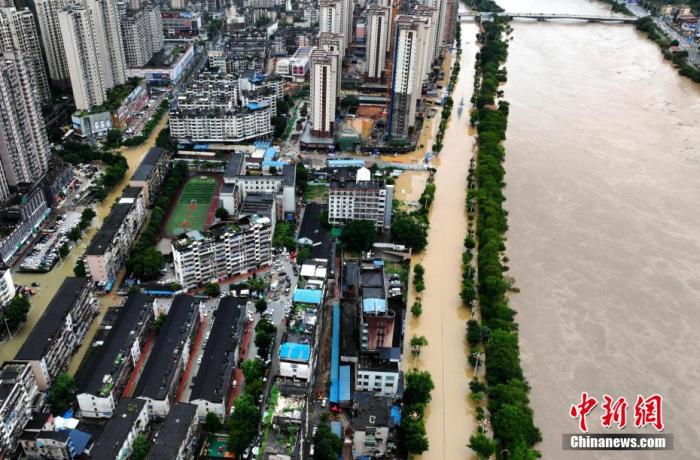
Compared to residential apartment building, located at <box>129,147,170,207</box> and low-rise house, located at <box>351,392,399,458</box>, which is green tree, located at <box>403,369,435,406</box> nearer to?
low-rise house, located at <box>351,392,399,458</box>

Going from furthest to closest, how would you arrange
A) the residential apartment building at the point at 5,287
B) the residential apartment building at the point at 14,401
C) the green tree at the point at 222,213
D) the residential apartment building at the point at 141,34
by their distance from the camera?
the residential apartment building at the point at 141,34, the green tree at the point at 222,213, the residential apartment building at the point at 5,287, the residential apartment building at the point at 14,401

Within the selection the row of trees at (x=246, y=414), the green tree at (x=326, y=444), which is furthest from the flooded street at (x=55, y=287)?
the green tree at (x=326, y=444)

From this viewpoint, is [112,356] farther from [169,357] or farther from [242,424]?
[242,424]

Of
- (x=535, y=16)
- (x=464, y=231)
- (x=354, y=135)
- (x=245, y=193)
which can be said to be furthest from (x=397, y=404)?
(x=535, y=16)

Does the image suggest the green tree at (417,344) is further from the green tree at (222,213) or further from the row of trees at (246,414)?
the green tree at (222,213)

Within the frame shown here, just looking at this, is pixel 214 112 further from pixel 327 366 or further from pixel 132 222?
pixel 327 366

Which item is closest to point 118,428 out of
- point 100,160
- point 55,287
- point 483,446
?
point 55,287

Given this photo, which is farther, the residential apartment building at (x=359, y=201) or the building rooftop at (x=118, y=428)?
the residential apartment building at (x=359, y=201)
